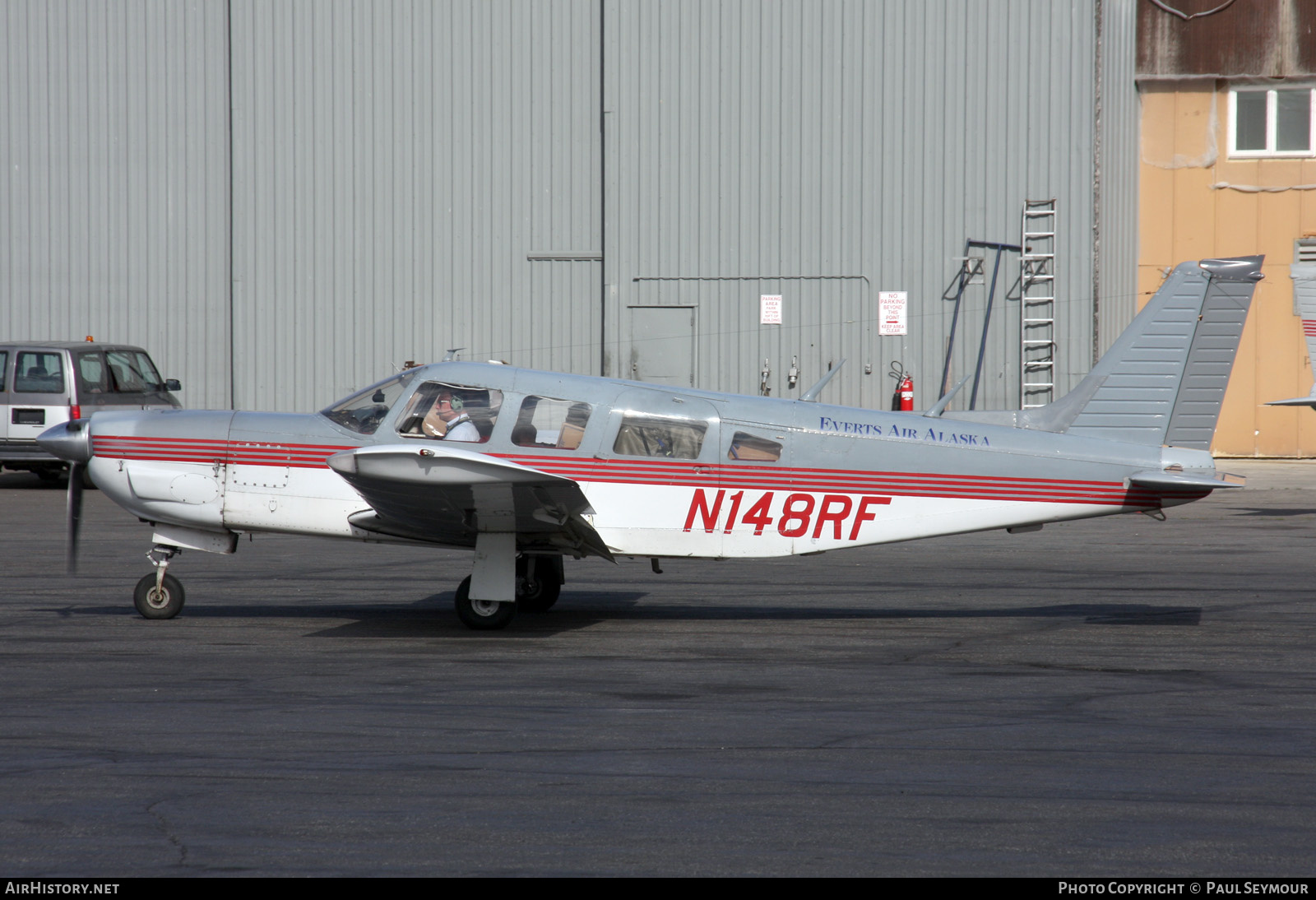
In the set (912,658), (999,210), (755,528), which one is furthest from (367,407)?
(999,210)

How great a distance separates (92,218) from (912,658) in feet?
71.4

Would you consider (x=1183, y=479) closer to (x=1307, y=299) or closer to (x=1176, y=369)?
(x=1176, y=369)

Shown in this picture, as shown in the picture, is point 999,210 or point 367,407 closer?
point 367,407

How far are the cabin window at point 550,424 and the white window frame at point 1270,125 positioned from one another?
19.6 metres

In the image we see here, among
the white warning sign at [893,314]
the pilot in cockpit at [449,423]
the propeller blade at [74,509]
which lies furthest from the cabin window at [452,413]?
the white warning sign at [893,314]

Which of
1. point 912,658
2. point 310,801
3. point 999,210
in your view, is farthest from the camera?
point 999,210

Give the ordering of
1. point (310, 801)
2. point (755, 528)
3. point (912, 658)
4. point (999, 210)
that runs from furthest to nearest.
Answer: point (999, 210) → point (755, 528) → point (912, 658) → point (310, 801)

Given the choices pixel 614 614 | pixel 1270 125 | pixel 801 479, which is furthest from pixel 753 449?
pixel 1270 125

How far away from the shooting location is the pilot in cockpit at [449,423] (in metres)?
9.08

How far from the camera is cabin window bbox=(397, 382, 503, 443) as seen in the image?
29.8 ft

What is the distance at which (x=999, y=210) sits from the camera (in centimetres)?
2392

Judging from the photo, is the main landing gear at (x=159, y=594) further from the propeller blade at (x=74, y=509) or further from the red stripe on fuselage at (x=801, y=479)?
the red stripe on fuselage at (x=801, y=479)

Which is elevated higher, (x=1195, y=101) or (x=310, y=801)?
(x=1195, y=101)

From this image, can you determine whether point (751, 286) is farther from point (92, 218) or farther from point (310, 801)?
point (310, 801)
